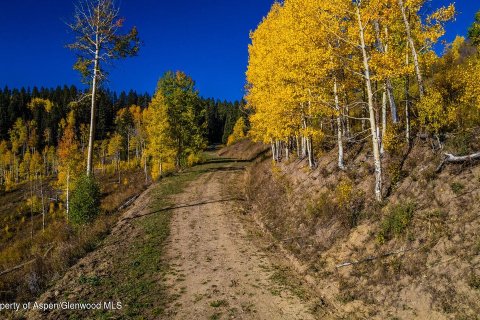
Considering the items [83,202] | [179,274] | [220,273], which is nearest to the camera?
[179,274]

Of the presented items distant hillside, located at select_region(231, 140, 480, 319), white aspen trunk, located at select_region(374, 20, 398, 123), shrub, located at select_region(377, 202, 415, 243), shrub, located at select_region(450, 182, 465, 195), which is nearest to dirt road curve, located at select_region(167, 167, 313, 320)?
distant hillside, located at select_region(231, 140, 480, 319)

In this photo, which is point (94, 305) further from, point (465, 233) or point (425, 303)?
point (465, 233)

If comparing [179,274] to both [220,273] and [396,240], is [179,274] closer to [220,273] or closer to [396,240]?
[220,273]

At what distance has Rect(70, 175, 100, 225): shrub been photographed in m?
17.5

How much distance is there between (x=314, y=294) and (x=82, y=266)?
8.80m

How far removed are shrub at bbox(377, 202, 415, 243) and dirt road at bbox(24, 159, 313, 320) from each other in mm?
3319

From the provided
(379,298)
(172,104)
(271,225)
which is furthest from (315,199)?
(172,104)

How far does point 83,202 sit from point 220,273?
885cm

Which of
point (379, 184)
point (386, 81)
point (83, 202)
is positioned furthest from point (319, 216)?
point (83, 202)

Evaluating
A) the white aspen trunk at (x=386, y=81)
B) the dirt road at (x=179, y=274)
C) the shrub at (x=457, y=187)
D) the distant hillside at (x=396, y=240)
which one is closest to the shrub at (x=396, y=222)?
the distant hillside at (x=396, y=240)

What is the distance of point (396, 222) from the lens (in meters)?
10.9

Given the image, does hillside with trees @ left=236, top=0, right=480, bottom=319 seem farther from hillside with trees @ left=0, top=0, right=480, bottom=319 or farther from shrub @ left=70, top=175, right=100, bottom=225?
shrub @ left=70, top=175, right=100, bottom=225

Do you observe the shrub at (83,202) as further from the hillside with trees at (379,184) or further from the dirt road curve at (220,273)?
the hillside with trees at (379,184)

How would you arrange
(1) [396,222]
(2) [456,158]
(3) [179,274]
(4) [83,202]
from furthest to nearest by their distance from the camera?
(4) [83,202] < (3) [179,274] < (2) [456,158] < (1) [396,222]
